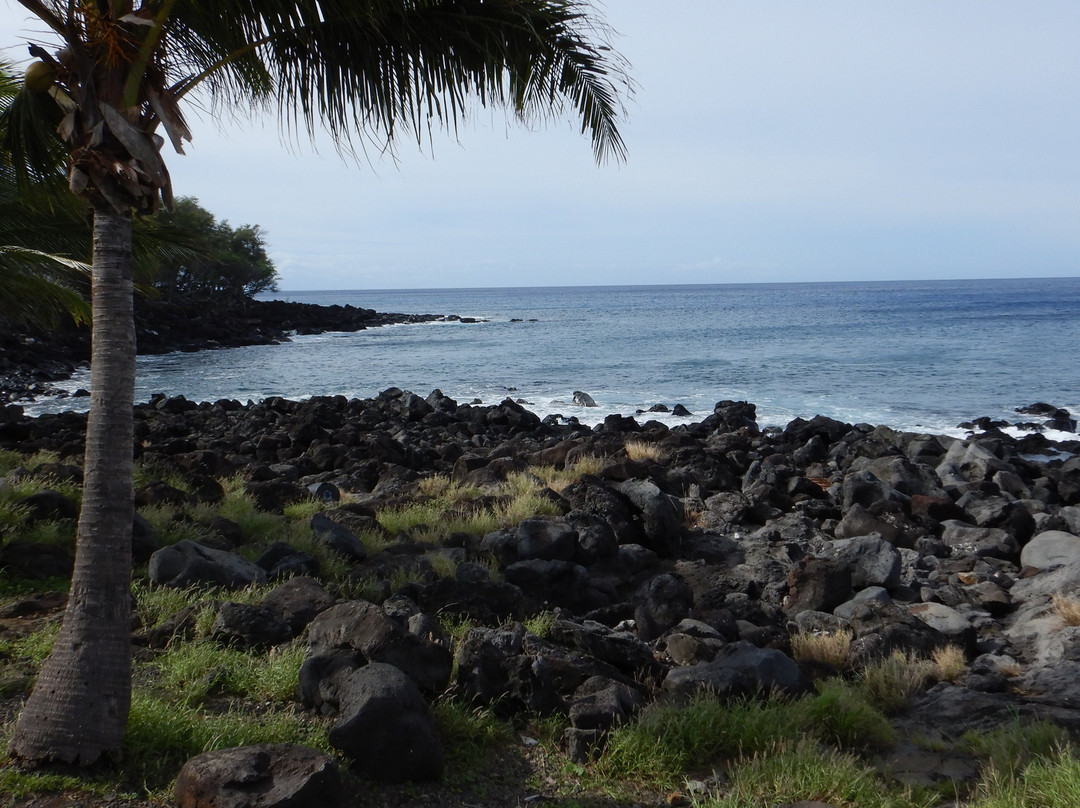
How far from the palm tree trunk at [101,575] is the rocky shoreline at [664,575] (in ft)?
3.82

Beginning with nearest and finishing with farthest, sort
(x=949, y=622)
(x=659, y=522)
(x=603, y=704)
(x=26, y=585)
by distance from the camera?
(x=603, y=704) → (x=26, y=585) → (x=949, y=622) → (x=659, y=522)

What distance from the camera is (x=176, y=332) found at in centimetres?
5284

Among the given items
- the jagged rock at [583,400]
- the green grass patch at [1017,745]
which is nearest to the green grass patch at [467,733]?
the green grass patch at [1017,745]

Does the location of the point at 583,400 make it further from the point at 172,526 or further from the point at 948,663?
the point at 948,663

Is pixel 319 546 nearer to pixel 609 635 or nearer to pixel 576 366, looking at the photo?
pixel 609 635

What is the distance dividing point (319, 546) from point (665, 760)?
4.88 meters

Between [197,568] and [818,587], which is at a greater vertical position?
[197,568]

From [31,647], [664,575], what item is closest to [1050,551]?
[664,575]

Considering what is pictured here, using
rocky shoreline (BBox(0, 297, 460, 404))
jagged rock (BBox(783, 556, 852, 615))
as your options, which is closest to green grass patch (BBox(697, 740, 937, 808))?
jagged rock (BBox(783, 556, 852, 615))

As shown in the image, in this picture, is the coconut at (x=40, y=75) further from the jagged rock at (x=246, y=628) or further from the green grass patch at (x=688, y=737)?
the green grass patch at (x=688, y=737)

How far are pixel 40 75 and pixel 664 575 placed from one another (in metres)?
6.21

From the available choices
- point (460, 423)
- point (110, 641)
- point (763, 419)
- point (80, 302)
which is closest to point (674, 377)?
point (763, 419)

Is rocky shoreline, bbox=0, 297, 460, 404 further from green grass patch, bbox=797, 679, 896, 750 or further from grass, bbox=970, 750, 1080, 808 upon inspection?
grass, bbox=970, 750, 1080, 808

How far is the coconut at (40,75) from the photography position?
4242 millimetres
